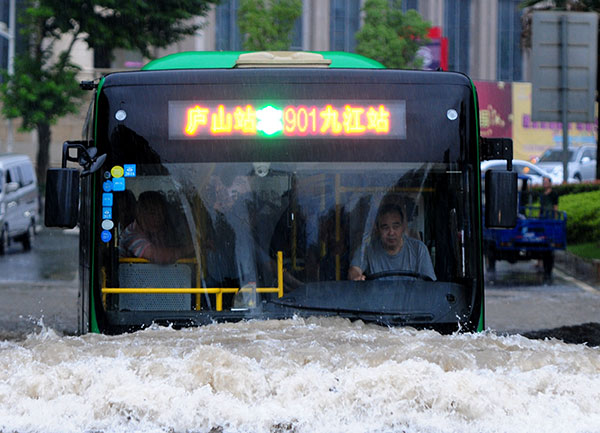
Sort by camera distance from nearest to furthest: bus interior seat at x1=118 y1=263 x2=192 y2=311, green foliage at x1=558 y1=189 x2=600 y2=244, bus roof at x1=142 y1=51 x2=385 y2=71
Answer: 1. bus interior seat at x1=118 y1=263 x2=192 y2=311
2. bus roof at x1=142 y1=51 x2=385 y2=71
3. green foliage at x1=558 y1=189 x2=600 y2=244

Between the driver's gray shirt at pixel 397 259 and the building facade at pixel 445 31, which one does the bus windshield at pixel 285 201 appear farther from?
the building facade at pixel 445 31

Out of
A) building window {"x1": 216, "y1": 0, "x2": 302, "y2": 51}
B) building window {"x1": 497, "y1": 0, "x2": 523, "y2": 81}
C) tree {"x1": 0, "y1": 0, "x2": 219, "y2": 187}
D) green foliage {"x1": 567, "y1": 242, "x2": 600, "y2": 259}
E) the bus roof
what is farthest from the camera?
building window {"x1": 497, "y1": 0, "x2": 523, "y2": 81}

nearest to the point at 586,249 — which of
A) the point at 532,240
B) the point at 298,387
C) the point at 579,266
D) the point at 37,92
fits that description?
the point at 579,266

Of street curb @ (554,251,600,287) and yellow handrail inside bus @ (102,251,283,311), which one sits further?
street curb @ (554,251,600,287)

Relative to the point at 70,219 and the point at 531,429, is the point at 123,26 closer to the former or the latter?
the point at 70,219

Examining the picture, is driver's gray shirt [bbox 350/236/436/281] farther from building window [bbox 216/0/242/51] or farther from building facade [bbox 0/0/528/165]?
building window [bbox 216/0/242/51]

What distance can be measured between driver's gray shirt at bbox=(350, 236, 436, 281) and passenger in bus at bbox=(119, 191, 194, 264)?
106 centimetres

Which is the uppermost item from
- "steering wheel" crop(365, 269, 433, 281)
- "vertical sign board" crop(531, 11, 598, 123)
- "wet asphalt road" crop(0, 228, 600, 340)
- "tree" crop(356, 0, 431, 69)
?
"tree" crop(356, 0, 431, 69)

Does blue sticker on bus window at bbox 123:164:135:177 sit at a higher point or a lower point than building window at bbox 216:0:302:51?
lower

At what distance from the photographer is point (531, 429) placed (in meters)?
4.62

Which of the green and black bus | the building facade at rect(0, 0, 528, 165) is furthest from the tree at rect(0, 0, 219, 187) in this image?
the green and black bus

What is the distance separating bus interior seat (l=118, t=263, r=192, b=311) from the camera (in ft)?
23.0

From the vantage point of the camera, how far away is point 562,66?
719 inches

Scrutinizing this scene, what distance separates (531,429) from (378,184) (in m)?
2.65
